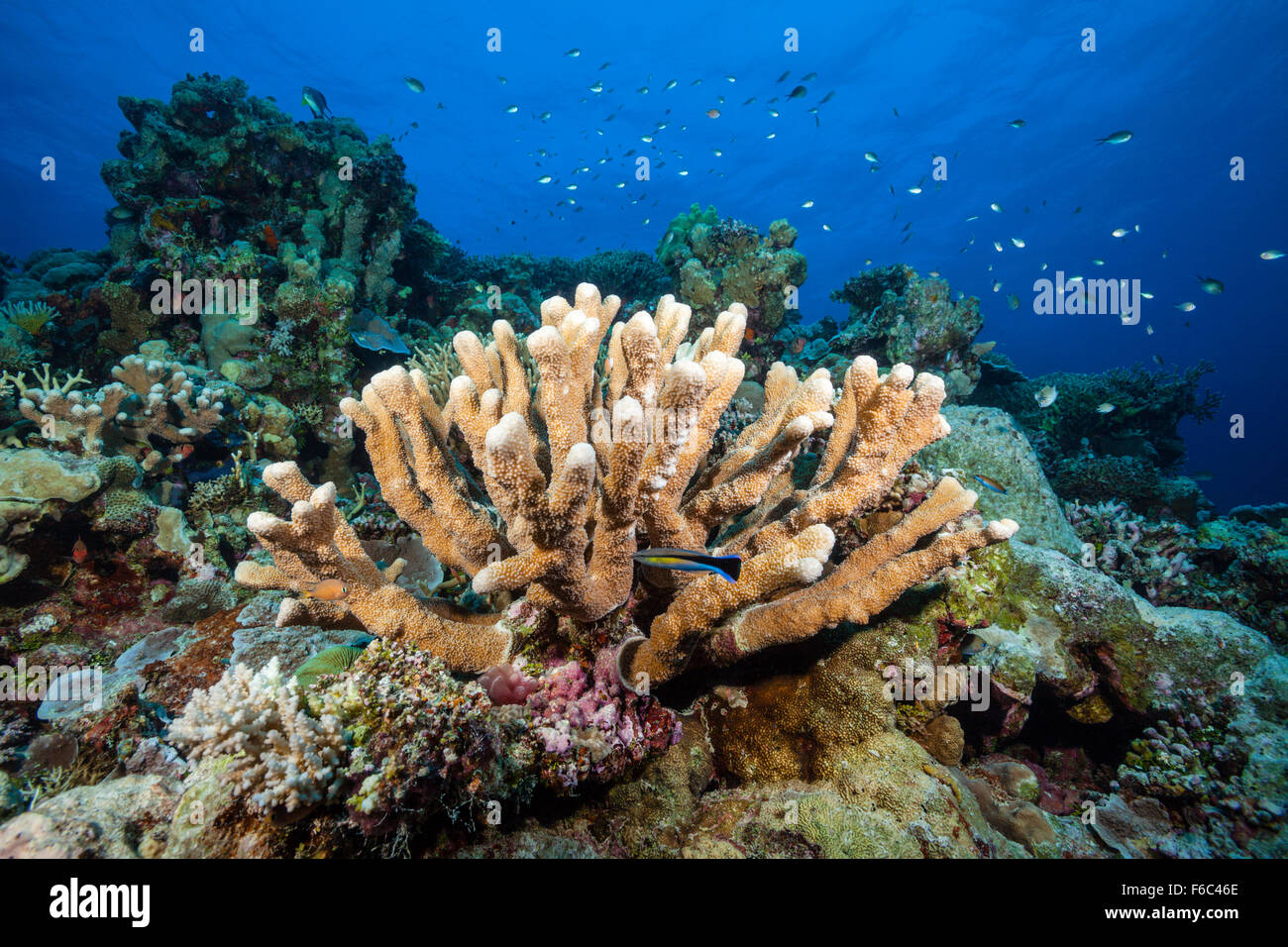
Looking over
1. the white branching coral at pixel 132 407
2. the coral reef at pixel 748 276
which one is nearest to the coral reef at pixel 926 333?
the coral reef at pixel 748 276

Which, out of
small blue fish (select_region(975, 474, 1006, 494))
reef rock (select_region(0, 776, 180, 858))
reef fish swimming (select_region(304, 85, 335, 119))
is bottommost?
reef rock (select_region(0, 776, 180, 858))

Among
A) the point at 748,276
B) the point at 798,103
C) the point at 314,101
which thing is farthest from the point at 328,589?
the point at 798,103

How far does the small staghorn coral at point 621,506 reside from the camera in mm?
2025

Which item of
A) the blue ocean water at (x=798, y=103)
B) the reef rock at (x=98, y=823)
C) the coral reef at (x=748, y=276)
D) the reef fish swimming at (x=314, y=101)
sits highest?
the blue ocean water at (x=798, y=103)

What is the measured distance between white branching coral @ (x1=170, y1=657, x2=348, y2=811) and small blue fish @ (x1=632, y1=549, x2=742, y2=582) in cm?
143

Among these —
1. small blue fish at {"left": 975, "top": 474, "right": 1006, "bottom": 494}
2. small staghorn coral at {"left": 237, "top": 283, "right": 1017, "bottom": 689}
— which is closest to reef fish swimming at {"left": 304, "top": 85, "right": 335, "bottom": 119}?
small staghorn coral at {"left": 237, "top": 283, "right": 1017, "bottom": 689}

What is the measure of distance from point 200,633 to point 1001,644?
20.9 feet

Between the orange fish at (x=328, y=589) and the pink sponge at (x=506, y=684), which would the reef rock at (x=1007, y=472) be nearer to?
the pink sponge at (x=506, y=684)

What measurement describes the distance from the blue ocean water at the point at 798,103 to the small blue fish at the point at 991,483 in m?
28.0

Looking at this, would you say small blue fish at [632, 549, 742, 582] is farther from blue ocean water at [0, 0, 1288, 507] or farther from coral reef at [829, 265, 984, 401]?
blue ocean water at [0, 0, 1288, 507]

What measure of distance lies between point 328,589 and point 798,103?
78.3m

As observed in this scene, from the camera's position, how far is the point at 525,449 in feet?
5.93

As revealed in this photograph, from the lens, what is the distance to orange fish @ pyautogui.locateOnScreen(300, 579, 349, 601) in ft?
7.36

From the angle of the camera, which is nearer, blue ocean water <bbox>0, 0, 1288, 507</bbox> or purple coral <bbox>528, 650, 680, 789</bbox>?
purple coral <bbox>528, 650, 680, 789</bbox>
